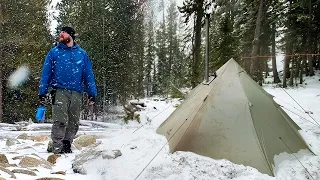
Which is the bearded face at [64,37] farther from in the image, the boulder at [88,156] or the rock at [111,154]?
the rock at [111,154]

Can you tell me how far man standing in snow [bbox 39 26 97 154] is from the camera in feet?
15.6

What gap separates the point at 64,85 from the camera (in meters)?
4.84

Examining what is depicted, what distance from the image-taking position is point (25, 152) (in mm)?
4816

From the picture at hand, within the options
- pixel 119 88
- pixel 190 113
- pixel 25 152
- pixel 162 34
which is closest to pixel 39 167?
pixel 25 152

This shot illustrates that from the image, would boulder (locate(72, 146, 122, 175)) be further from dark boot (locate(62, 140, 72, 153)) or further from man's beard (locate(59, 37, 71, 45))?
man's beard (locate(59, 37, 71, 45))

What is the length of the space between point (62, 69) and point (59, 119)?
0.81 m

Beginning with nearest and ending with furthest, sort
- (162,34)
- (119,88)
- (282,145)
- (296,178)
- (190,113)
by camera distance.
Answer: (296,178) < (282,145) < (190,113) < (119,88) < (162,34)

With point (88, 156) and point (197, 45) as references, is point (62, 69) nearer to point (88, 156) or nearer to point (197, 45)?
point (88, 156)

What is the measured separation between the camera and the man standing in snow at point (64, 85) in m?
4.77

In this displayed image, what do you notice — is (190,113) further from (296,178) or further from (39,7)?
(39,7)

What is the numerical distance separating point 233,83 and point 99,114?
1854cm

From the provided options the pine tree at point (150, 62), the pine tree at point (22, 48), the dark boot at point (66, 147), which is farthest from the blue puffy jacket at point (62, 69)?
the pine tree at point (150, 62)

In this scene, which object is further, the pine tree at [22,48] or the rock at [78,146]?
the pine tree at [22,48]

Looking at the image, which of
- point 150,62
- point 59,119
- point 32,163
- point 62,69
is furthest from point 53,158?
point 150,62
